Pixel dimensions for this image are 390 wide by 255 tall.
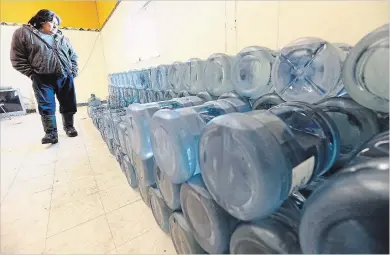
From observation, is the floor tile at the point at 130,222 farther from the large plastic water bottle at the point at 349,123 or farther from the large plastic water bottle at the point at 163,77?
the large plastic water bottle at the point at 349,123

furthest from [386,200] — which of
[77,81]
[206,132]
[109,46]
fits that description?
[77,81]

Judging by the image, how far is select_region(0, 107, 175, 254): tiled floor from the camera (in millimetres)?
975

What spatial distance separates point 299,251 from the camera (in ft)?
1.29

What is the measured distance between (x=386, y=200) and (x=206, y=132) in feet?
1.10

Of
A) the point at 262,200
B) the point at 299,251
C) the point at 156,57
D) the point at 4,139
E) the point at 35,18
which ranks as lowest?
the point at 4,139

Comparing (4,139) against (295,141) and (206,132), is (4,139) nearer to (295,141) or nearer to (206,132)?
(206,132)

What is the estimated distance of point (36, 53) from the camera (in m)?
2.21

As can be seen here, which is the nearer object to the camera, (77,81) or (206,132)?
(206,132)

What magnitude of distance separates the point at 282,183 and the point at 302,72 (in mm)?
445

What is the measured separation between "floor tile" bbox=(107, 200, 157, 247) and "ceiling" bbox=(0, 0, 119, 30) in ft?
14.7

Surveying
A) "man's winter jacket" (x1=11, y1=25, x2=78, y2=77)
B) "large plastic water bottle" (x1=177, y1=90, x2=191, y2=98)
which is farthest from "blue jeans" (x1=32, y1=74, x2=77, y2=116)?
"large plastic water bottle" (x1=177, y1=90, x2=191, y2=98)

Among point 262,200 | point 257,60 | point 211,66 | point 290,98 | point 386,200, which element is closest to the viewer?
point 386,200

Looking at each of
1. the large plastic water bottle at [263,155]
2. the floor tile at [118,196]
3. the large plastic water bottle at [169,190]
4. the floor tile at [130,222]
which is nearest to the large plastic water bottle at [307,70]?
the large plastic water bottle at [263,155]

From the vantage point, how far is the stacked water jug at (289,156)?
29 cm
